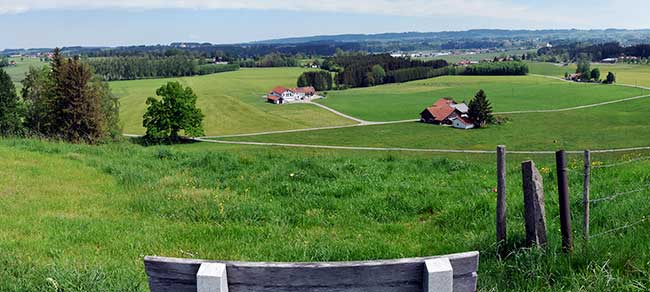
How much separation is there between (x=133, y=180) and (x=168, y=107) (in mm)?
55308

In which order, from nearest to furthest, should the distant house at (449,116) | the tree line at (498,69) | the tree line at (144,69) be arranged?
the distant house at (449,116) < the tree line at (498,69) < the tree line at (144,69)

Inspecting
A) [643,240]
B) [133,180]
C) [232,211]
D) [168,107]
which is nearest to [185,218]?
[232,211]

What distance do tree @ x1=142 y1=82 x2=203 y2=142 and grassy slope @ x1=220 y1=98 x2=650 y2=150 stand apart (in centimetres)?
904

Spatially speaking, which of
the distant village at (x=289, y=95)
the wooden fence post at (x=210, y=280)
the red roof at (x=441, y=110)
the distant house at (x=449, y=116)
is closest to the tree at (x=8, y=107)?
the wooden fence post at (x=210, y=280)

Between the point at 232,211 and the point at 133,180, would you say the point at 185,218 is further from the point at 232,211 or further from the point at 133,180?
the point at 133,180

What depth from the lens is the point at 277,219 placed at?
858cm

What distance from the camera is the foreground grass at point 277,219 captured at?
530 centimetres

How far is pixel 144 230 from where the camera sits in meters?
7.99

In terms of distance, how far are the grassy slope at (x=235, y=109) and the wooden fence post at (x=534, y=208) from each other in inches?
2871

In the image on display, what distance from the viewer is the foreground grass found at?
17.4 ft

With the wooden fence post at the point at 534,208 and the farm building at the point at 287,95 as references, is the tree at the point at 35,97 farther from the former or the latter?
the farm building at the point at 287,95

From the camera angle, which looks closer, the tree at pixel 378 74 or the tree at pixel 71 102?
the tree at pixel 71 102

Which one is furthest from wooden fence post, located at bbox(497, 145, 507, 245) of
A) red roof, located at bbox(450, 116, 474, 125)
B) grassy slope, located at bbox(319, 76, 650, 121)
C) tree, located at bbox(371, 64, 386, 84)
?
tree, located at bbox(371, 64, 386, 84)

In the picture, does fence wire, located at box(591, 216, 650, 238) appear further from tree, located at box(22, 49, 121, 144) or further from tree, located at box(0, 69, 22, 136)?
tree, located at box(0, 69, 22, 136)
